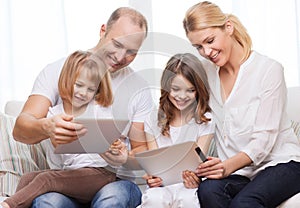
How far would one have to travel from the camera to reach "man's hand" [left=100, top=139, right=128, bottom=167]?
6.46ft

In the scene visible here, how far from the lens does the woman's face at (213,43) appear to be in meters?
2.00

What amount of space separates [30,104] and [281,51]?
141 cm

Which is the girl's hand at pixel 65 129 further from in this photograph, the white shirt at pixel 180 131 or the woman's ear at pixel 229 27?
the woman's ear at pixel 229 27

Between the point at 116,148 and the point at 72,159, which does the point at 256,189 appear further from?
the point at 72,159

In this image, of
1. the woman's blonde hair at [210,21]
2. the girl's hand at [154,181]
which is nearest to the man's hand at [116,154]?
the girl's hand at [154,181]

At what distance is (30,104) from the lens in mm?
2035

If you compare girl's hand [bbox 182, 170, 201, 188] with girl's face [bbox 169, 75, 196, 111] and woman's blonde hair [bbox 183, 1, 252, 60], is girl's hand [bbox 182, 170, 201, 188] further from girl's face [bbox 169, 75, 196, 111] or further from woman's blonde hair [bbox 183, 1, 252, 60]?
woman's blonde hair [bbox 183, 1, 252, 60]

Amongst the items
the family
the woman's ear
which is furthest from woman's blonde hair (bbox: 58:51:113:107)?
the woman's ear

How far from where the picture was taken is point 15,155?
87.1 inches

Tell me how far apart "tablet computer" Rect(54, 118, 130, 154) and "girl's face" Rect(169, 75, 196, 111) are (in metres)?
0.21

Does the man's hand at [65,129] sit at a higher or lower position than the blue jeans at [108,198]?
higher

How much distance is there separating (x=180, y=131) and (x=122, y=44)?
0.36 m

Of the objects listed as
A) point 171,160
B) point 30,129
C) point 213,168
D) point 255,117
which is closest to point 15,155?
point 30,129

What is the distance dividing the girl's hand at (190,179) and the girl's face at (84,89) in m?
0.41
